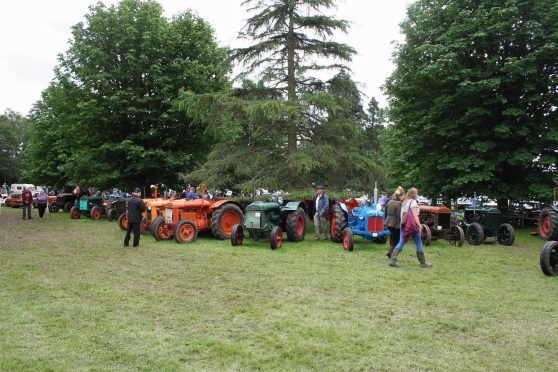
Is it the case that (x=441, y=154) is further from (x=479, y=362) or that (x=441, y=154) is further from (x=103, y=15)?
(x=103, y=15)

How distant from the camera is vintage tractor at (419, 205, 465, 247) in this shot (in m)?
13.2

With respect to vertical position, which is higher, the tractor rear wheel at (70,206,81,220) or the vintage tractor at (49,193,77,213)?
the vintage tractor at (49,193,77,213)

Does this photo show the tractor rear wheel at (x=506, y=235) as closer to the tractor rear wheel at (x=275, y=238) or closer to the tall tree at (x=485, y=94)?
the tall tree at (x=485, y=94)

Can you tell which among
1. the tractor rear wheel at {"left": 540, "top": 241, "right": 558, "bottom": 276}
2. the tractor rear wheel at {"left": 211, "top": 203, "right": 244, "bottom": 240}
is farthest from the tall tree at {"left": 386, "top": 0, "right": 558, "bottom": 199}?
the tractor rear wheel at {"left": 211, "top": 203, "right": 244, "bottom": 240}

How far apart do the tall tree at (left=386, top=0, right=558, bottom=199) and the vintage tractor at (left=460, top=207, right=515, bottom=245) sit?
286 centimetres

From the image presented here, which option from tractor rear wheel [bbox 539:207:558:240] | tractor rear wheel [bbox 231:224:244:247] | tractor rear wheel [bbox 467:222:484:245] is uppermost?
tractor rear wheel [bbox 539:207:558:240]

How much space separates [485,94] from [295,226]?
9.07 m

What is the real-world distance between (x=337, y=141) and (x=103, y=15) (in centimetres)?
1375

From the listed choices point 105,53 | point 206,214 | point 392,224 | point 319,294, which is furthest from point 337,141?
point 105,53

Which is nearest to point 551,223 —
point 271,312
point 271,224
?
point 271,224

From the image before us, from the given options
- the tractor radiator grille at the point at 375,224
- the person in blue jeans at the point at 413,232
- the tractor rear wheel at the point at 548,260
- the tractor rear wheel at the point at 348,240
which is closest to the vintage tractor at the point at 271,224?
the tractor rear wheel at the point at 348,240

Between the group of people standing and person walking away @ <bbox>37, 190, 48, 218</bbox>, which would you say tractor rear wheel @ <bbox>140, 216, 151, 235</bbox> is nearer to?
the group of people standing

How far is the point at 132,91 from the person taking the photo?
72.5 ft

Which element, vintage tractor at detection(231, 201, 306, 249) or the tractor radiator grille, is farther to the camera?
vintage tractor at detection(231, 201, 306, 249)
